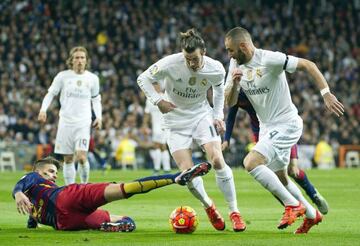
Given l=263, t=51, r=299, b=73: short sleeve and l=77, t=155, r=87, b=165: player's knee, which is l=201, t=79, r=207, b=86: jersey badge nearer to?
l=263, t=51, r=299, b=73: short sleeve

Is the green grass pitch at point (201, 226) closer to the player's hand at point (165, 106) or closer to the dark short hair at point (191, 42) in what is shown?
the player's hand at point (165, 106)

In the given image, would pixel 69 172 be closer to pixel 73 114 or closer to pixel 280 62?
pixel 73 114

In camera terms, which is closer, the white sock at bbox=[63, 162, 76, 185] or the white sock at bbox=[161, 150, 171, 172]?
the white sock at bbox=[63, 162, 76, 185]

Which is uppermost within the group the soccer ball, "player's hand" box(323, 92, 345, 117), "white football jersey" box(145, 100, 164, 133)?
"player's hand" box(323, 92, 345, 117)

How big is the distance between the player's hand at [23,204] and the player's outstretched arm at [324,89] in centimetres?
319

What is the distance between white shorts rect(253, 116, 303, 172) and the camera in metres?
10.6

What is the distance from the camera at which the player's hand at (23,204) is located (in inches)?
396

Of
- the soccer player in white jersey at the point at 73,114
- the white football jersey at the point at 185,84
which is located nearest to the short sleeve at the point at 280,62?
the white football jersey at the point at 185,84

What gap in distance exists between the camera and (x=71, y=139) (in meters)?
17.0

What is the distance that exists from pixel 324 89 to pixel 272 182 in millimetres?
1153

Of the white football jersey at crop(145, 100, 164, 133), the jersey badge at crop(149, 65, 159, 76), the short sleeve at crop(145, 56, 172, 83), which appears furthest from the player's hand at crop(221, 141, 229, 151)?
the white football jersey at crop(145, 100, 164, 133)

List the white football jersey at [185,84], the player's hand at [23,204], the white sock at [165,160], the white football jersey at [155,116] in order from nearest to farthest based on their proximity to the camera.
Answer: the player's hand at [23,204] → the white football jersey at [185,84] → the white sock at [165,160] → the white football jersey at [155,116]

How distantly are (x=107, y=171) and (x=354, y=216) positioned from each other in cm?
1587

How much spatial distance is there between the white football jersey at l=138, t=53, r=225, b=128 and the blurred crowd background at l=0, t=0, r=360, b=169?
18.6m
